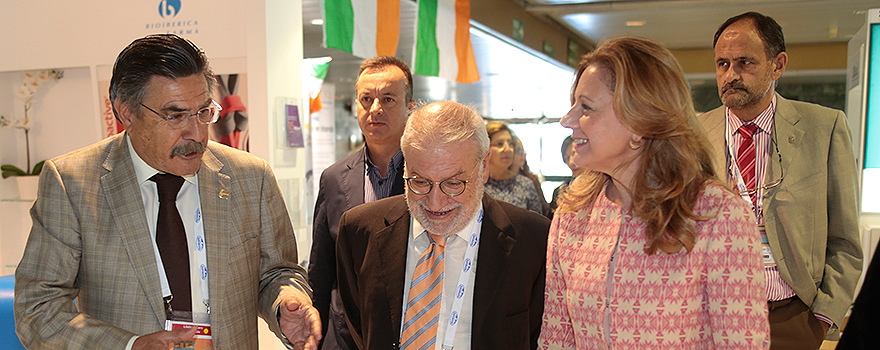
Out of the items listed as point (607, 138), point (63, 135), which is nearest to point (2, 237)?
point (63, 135)

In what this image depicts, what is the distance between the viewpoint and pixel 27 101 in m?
4.36

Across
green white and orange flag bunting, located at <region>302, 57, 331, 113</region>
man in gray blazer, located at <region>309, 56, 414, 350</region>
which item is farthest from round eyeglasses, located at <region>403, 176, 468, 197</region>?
green white and orange flag bunting, located at <region>302, 57, 331, 113</region>

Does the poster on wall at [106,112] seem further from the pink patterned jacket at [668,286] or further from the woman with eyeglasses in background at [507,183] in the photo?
the pink patterned jacket at [668,286]

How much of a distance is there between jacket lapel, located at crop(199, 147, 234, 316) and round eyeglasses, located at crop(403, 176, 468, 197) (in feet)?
2.37

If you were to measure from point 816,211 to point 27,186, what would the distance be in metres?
4.87

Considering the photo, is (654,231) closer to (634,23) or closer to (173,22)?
(173,22)

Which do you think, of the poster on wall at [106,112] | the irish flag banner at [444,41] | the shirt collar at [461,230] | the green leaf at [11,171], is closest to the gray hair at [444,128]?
the shirt collar at [461,230]

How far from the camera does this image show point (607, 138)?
1646mm

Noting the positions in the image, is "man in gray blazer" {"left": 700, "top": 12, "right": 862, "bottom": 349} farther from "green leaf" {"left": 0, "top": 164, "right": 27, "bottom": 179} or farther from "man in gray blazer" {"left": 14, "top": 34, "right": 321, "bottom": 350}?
"green leaf" {"left": 0, "top": 164, "right": 27, "bottom": 179}

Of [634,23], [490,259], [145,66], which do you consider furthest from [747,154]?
[634,23]

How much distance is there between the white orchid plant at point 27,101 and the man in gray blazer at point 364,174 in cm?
272

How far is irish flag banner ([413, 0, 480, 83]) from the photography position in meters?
5.45

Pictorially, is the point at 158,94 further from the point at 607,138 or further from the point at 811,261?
the point at 811,261

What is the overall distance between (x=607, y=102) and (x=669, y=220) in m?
0.35
